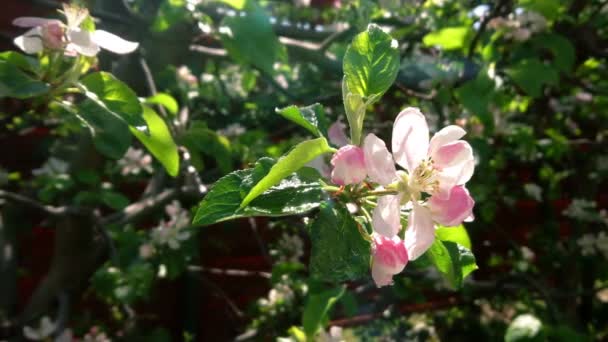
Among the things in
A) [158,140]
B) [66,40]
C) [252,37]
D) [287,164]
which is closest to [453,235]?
[287,164]

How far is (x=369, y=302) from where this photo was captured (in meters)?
2.88

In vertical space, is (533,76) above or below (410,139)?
below

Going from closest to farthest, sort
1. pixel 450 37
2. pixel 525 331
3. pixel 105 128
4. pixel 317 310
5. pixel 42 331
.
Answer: pixel 105 128
pixel 317 310
pixel 525 331
pixel 450 37
pixel 42 331

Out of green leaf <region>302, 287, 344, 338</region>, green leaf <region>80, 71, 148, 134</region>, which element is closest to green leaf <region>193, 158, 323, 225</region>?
green leaf <region>80, 71, 148, 134</region>

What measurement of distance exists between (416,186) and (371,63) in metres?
0.13

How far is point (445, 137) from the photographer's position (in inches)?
21.9

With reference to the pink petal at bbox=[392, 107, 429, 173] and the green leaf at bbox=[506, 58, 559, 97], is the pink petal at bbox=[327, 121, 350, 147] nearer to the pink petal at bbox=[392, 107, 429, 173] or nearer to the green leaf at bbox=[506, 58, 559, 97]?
the pink petal at bbox=[392, 107, 429, 173]

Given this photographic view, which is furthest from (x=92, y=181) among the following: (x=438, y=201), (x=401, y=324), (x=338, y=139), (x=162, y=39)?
(x=438, y=201)

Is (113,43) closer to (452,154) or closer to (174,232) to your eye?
(452,154)

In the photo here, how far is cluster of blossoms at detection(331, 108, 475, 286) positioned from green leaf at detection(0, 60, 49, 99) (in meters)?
0.41

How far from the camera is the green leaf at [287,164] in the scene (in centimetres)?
47

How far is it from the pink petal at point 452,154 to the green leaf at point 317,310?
2.25 ft

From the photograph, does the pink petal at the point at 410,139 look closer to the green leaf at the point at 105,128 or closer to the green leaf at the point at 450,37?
the green leaf at the point at 105,128

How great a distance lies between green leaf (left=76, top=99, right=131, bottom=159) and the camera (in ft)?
2.50
